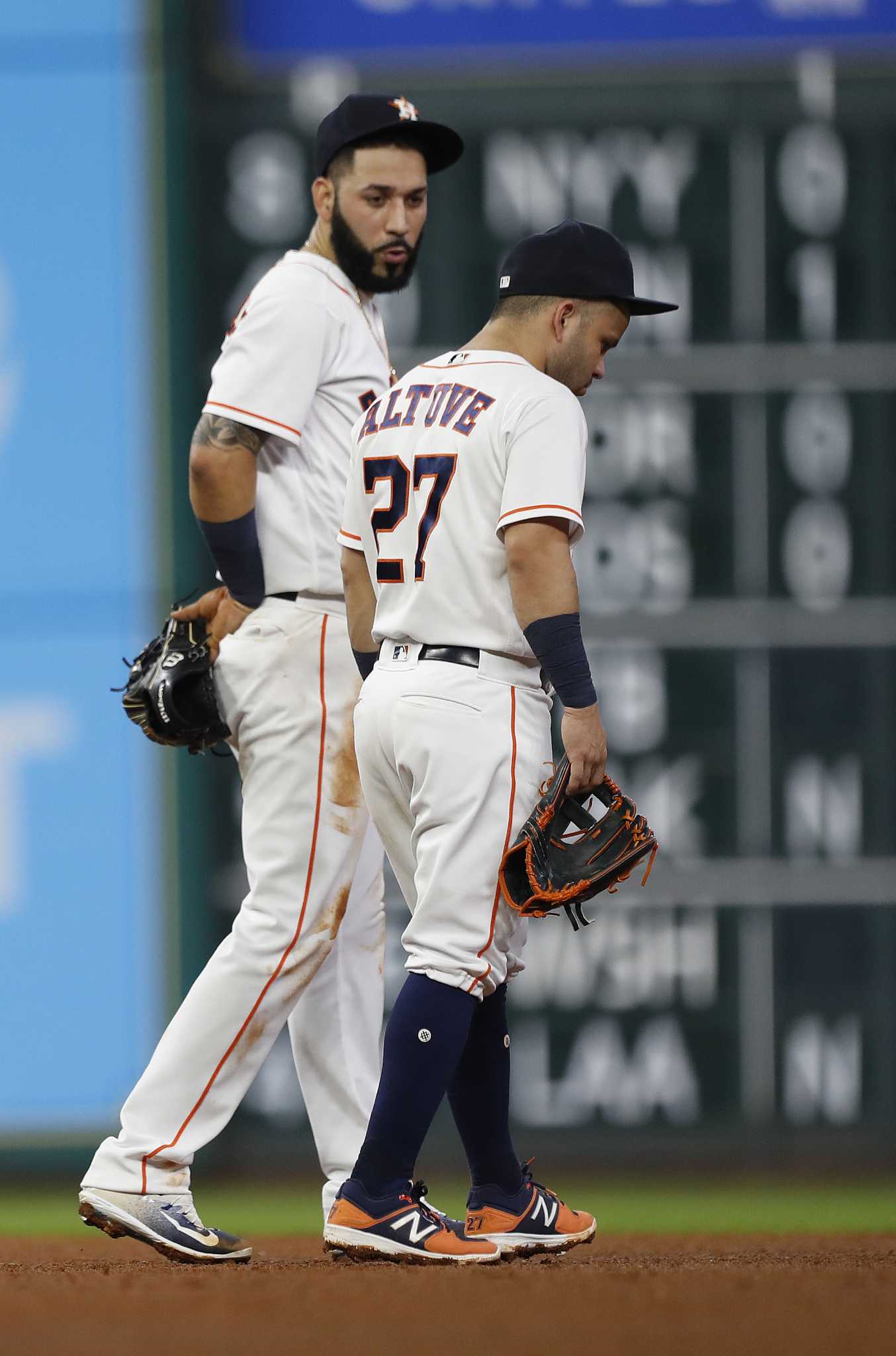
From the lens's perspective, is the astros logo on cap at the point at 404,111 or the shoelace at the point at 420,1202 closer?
the shoelace at the point at 420,1202

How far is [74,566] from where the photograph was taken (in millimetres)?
5672

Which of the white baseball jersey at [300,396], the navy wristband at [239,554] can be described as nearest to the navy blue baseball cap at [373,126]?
the white baseball jersey at [300,396]

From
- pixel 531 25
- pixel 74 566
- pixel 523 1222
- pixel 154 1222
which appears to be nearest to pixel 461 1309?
pixel 523 1222

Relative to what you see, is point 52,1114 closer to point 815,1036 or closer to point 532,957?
point 532,957

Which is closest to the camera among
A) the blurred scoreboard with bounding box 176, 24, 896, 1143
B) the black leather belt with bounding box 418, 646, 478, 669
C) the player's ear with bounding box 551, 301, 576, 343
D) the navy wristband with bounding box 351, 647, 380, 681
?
the black leather belt with bounding box 418, 646, 478, 669

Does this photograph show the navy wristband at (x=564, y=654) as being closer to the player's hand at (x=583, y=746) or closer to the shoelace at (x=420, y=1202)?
the player's hand at (x=583, y=746)

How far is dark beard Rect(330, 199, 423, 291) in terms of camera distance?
139 inches

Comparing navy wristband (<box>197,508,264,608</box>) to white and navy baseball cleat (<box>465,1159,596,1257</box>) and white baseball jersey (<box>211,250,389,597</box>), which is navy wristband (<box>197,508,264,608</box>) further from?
white and navy baseball cleat (<box>465,1159,596,1257</box>)

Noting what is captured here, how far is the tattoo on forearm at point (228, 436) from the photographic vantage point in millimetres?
3377

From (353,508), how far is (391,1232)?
A: 3.64 feet

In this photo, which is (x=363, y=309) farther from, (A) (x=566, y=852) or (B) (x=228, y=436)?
(A) (x=566, y=852)

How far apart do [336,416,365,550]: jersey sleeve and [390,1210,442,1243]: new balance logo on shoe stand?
1.03 m

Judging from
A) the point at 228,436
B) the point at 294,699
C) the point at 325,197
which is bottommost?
the point at 294,699

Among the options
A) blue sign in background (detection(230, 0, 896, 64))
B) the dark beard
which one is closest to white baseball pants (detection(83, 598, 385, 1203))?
the dark beard
